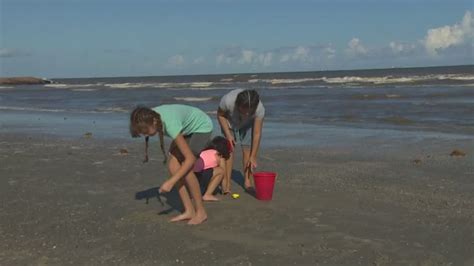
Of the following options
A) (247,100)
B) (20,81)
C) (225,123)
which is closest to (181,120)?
(247,100)

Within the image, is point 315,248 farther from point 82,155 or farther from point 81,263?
point 82,155

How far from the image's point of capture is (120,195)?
6.04m

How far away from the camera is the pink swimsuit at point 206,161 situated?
223 inches

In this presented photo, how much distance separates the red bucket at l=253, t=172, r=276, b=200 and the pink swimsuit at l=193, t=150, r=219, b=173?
1.44 feet

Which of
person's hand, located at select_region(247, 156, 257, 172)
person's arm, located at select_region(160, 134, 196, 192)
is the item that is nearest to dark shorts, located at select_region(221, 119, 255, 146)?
person's hand, located at select_region(247, 156, 257, 172)

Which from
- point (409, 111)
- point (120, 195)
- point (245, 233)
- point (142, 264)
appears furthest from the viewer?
point (409, 111)

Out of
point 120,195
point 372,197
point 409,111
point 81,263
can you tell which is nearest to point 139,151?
point 120,195

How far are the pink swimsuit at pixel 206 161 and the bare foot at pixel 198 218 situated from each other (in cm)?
79

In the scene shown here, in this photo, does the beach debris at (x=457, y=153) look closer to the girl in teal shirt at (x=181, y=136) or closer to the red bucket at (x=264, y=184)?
the red bucket at (x=264, y=184)

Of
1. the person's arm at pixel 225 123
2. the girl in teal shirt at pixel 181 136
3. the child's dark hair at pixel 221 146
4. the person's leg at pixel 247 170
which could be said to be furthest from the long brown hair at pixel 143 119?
the person's leg at pixel 247 170

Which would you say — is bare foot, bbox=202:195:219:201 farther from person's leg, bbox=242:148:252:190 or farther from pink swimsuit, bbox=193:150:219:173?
person's leg, bbox=242:148:252:190

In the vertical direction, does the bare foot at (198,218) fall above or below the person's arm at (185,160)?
below

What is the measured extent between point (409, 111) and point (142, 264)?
44.8ft

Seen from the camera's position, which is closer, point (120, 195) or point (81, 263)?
point (81, 263)
